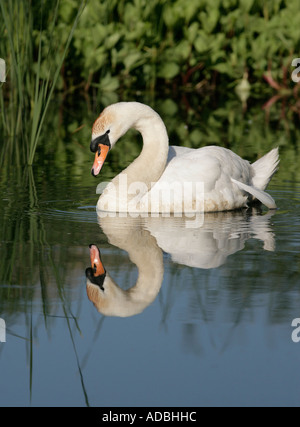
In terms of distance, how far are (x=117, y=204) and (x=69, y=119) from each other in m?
7.02

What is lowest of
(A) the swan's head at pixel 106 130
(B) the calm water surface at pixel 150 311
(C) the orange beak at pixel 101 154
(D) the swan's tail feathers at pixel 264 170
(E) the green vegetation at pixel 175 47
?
(B) the calm water surface at pixel 150 311

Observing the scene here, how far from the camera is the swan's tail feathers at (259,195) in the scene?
7.74 meters

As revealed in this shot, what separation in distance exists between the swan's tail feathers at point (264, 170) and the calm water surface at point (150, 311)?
0.85 m

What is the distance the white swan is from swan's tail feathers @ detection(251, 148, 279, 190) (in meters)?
0.47

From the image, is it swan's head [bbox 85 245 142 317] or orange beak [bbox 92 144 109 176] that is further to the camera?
orange beak [bbox 92 144 109 176]

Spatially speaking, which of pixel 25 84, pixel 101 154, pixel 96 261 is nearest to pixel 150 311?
pixel 96 261

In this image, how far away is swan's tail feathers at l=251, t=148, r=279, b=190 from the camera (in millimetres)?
8555

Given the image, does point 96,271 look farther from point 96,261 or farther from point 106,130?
point 106,130

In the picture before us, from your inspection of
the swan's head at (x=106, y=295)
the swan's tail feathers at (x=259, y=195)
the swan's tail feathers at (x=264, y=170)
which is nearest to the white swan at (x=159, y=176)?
the swan's tail feathers at (x=259, y=195)

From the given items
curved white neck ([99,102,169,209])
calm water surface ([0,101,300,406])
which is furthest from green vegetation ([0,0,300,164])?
calm water surface ([0,101,300,406])

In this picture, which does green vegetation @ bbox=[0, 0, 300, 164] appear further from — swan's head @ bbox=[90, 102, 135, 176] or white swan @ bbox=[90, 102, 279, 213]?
swan's head @ bbox=[90, 102, 135, 176]

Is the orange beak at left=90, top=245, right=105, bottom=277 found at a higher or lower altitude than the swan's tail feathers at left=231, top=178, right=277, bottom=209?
lower

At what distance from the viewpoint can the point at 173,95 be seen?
17531mm

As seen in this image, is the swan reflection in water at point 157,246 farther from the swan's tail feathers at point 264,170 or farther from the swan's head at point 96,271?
the swan's tail feathers at point 264,170
